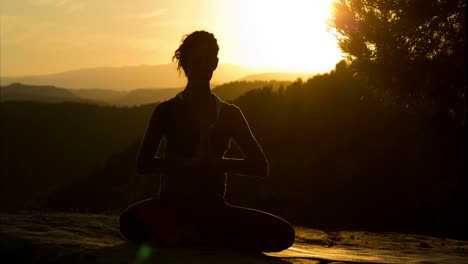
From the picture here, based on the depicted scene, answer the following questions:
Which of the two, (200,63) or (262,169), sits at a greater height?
(200,63)

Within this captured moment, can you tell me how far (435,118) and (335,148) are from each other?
3.81 metres

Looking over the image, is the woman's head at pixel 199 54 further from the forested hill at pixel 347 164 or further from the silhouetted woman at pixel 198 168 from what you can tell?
the forested hill at pixel 347 164

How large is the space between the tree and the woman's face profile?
874 centimetres

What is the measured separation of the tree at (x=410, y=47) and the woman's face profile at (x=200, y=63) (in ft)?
28.7

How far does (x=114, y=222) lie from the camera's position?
7641mm

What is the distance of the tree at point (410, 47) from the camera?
12.4m

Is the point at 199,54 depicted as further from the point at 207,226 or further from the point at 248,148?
the point at 207,226

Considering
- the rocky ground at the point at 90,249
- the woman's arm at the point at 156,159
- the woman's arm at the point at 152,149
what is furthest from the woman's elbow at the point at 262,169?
the woman's arm at the point at 152,149

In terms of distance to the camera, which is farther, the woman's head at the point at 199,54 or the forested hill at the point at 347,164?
the forested hill at the point at 347,164

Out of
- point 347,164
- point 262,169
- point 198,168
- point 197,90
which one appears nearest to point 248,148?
point 262,169

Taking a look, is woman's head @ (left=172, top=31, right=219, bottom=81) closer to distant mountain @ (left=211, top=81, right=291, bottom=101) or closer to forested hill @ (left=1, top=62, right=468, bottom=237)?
forested hill @ (left=1, top=62, right=468, bottom=237)

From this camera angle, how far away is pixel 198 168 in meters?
4.80

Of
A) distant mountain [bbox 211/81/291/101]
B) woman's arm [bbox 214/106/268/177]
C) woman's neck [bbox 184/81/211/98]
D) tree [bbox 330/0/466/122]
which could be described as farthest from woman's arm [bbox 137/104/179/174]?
distant mountain [bbox 211/81/291/101]

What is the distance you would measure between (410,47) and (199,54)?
9.31 meters
